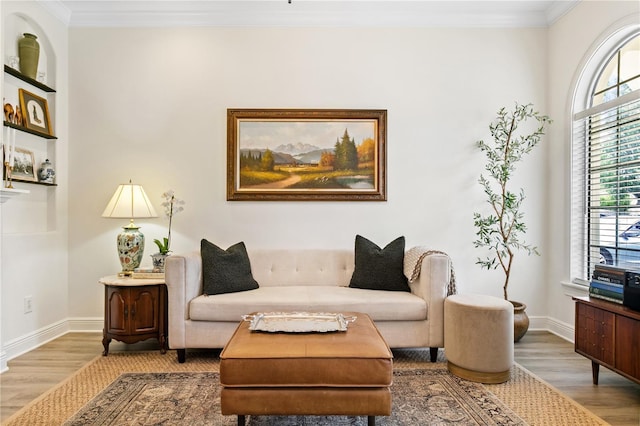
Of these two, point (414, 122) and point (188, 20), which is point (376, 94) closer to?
point (414, 122)

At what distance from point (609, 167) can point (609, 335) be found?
Answer: 158cm

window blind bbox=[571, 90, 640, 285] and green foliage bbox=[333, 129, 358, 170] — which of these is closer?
window blind bbox=[571, 90, 640, 285]

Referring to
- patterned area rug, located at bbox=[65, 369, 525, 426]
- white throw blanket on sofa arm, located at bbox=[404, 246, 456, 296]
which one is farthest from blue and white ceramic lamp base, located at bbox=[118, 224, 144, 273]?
white throw blanket on sofa arm, located at bbox=[404, 246, 456, 296]

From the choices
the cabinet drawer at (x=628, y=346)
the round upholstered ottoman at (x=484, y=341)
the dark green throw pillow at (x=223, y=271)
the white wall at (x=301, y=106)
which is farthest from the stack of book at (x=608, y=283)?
the dark green throw pillow at (x=223, y=271)

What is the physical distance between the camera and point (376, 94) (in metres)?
3.98

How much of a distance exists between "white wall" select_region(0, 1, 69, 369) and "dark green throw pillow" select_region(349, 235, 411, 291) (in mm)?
2755

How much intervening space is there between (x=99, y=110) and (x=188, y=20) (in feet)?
4.11

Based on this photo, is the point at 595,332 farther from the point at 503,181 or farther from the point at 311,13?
the point at 311,13

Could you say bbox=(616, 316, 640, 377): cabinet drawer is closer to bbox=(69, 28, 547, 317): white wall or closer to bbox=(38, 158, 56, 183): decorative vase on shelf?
bbox=(69, 28, 547, 317): white wall

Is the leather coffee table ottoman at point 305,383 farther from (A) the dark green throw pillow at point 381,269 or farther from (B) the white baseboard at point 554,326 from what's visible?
(B) the white baseboard at point 554,326

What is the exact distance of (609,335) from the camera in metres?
2.50

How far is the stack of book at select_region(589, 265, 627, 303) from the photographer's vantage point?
2520 millimetres

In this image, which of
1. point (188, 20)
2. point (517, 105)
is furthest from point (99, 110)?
point (517, 105)

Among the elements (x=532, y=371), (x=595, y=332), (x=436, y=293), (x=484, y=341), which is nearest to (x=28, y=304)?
(x=436, y=293)
